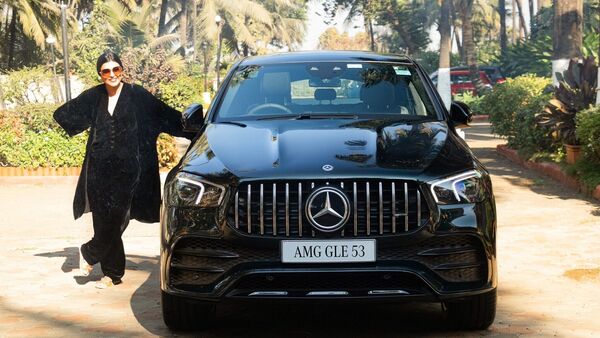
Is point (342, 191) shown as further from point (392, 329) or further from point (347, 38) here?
point (347, 38)

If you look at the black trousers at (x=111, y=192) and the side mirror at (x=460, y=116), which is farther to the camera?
the black trousers at (x=111, y=192)

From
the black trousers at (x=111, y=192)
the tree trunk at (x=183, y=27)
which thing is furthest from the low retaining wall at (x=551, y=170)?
the tree trunk at (x=183, y=27)

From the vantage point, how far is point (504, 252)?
31.8 feet

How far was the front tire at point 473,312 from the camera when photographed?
6.39m

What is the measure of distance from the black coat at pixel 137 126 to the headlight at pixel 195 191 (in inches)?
76.8

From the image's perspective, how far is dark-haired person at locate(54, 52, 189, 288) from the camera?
8.16 metres

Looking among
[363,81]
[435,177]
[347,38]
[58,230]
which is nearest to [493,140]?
[58,230]

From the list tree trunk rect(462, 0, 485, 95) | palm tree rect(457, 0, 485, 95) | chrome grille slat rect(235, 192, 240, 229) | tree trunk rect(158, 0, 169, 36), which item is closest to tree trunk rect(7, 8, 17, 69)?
tree trunk rect(462, 0, 485, 95)

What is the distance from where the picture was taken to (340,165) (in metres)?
6.11

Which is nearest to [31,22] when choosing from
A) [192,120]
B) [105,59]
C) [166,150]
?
[166,150]

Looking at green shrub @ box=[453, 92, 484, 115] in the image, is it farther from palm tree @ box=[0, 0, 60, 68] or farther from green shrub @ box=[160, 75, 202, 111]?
palm tree @ box=[0, 0, 60, 68]

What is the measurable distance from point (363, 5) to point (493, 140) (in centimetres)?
4293

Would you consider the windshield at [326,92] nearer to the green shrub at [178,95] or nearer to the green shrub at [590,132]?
the green shrub at [590,132]

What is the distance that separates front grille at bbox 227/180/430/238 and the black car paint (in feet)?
0.14
